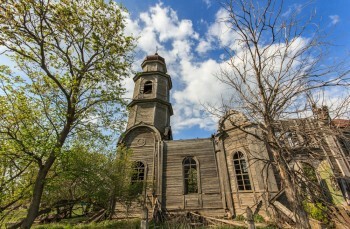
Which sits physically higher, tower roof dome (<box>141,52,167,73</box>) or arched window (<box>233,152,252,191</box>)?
tower roof dome (<box>141,52,167,73</box>)

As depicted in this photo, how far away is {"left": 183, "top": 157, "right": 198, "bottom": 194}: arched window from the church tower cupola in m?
3.39

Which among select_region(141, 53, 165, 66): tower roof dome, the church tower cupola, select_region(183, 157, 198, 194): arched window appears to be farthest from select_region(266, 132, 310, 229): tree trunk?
select_region(141, 53, 165, 66): tower roof dome

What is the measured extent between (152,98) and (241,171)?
1076cm

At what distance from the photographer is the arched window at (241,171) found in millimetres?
12992

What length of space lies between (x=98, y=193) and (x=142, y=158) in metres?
6.21

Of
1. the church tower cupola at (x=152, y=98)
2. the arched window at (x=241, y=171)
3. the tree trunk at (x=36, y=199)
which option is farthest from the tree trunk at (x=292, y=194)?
the church tower cupola at (x=152, y=98)

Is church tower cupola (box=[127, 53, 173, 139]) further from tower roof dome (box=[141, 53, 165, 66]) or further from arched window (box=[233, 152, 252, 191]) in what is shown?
arched window (box=[233, 152, 252, 191])

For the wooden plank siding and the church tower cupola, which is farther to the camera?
the church tower cupola

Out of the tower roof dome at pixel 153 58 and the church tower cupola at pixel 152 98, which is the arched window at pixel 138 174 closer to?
the church tower cupola at pixel 152 98

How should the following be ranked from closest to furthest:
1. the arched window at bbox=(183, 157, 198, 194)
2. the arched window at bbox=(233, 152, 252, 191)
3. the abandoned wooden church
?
the abandoned wooden church, the arched window at bbox=(233, 152, 252, 191), the arched window at bbox=(183, 157, 198, 194)

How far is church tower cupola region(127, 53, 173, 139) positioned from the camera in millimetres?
18094

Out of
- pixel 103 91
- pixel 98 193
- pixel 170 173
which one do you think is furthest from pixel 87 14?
pixel 170 173

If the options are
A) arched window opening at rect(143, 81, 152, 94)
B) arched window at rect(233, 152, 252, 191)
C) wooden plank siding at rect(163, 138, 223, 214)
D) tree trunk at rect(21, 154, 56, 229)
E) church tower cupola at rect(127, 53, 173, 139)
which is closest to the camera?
tree trunk at rect(21, 154, 56, 229)

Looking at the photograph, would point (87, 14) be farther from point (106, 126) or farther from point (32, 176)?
point (32, 176)
